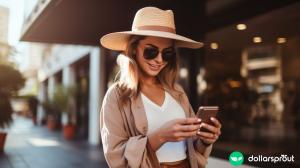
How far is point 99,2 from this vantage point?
195 inches

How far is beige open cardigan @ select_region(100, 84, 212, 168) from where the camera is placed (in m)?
1.43

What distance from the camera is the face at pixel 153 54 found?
1637mm

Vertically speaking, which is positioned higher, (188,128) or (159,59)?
(159,59)

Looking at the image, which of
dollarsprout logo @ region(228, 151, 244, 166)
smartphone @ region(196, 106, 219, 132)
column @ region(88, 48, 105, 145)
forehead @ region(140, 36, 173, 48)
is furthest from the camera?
column @ region(88, 48, 105, 145)

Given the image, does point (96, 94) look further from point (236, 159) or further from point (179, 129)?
point (179, 129)

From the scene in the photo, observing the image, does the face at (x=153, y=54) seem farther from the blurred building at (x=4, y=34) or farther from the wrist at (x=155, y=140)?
the blurred building at (x=4, y=34)

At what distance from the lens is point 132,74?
1588 millimetres

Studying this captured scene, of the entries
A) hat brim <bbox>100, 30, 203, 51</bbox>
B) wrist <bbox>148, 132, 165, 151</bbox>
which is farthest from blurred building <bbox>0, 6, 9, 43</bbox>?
wrist <bbox>148, 132, 165, 151</bbox>

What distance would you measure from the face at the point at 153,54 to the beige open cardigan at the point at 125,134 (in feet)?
0.55

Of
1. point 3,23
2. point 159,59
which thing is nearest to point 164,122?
point 159,59

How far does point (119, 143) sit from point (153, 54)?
0.47 metres

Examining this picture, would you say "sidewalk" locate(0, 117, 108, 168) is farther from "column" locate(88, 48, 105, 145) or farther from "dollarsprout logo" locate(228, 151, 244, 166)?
"dollarsprout logo" locate(228, 151, 244, 166)

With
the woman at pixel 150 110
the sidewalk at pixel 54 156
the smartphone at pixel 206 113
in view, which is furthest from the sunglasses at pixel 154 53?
the sidewalk at pixel 54 156

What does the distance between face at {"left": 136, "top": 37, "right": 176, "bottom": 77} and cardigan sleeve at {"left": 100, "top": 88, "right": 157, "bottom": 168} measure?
262 millimetres
